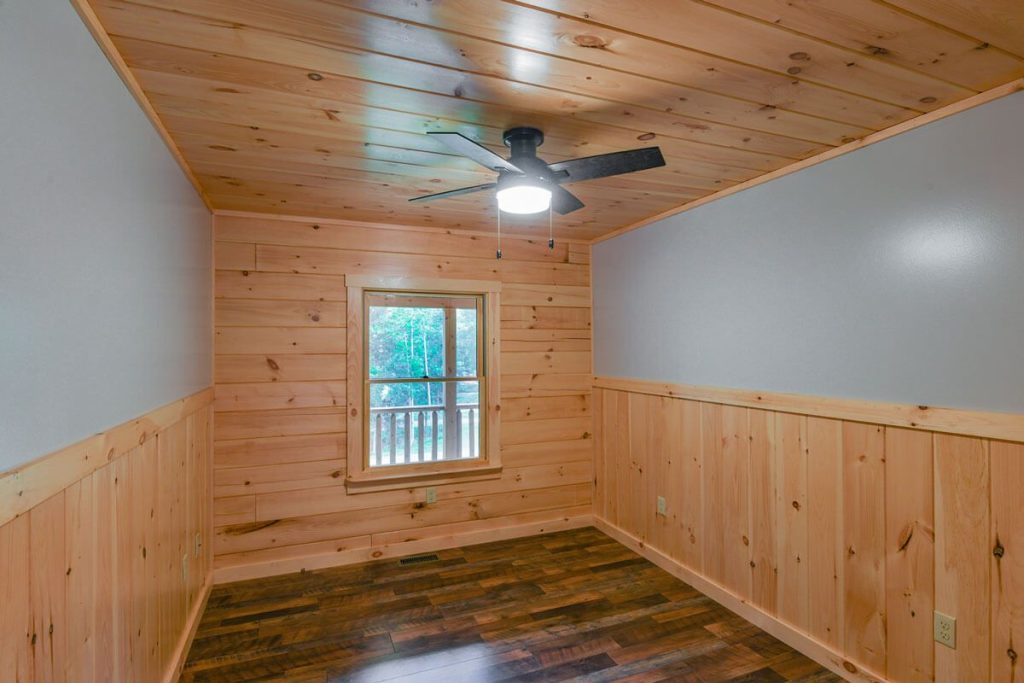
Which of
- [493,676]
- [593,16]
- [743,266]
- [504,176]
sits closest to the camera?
[593,16]

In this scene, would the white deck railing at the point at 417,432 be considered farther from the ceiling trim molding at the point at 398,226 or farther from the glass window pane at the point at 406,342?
the ceiling trim molding at the point at 398,226

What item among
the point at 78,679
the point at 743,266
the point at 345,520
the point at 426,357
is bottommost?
the point at 345,520

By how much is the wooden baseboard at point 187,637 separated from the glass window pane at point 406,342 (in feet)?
5.53

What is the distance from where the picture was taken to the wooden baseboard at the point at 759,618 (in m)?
2.30

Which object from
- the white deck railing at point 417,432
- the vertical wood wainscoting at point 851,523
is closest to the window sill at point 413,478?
the white deck railing at point 417,432

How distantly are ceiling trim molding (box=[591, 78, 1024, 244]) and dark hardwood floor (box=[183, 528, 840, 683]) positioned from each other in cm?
240

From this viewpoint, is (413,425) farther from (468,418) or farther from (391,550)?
(391,550)

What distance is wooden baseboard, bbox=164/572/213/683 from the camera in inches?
87.4

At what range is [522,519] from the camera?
405 centimetres

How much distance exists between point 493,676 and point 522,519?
5.71 ft

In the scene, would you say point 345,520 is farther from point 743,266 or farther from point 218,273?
point 743,266

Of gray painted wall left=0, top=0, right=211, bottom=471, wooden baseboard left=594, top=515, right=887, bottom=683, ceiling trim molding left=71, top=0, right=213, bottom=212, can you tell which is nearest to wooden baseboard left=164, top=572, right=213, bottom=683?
gray painted wall left=0, top=0, right=211, bottom=471

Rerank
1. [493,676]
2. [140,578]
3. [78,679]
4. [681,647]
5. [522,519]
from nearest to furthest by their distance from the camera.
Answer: [78,679] < [140,578] < [493,676] < [681,647] < [522,519]

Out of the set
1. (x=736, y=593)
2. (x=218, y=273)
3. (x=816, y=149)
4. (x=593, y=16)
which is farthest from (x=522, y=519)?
(x=593, y=16)
